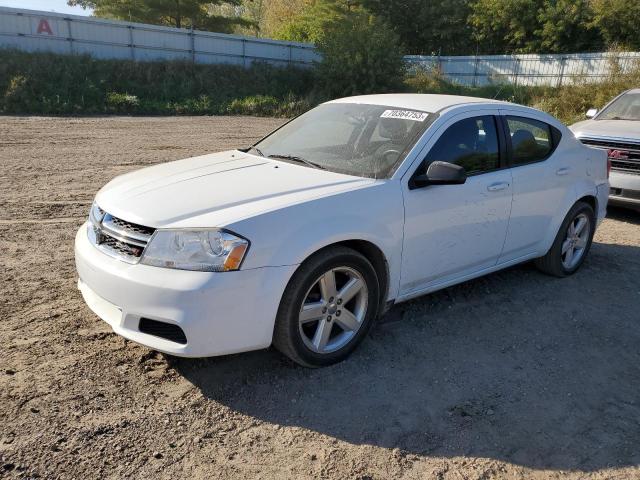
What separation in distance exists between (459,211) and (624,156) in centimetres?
466

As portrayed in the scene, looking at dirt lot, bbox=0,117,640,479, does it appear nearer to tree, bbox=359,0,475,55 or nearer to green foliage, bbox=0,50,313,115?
green foliage, bbox=0,50,313,115

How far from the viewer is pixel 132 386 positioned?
3211 mm

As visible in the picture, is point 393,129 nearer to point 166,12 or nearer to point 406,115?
point 406,115

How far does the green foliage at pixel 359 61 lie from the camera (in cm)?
2580

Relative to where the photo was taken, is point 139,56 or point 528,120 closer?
point 528,120

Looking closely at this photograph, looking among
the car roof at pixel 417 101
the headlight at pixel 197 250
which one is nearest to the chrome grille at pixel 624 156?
the car roof at pixel 417 101

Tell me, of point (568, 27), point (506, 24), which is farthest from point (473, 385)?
point (506, 24)

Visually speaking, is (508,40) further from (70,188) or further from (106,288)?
(106,288)

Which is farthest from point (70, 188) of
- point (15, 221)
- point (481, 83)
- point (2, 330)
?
point (481, 83)

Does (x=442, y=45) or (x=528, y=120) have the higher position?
(x=442, y=45)

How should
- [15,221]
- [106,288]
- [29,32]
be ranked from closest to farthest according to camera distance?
[106,288], [15,221], [29,32]

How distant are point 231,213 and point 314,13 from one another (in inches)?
1579

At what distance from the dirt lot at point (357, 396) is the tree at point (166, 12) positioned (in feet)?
113

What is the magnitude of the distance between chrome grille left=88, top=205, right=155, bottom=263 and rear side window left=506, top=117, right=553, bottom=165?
10.1 ft
